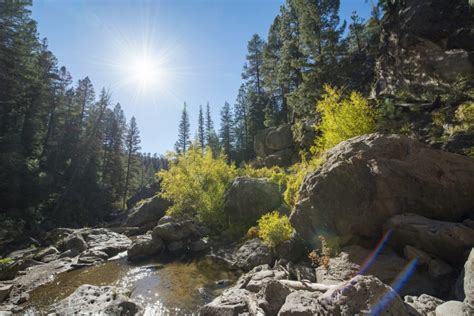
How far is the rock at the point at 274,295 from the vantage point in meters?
6.09

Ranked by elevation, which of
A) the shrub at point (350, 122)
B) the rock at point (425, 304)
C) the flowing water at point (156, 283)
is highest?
the shrub at point (350, 122)

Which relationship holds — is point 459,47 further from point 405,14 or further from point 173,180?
point 173,180

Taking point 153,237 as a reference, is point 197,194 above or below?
above

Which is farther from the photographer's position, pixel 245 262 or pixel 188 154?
pixel 188 154

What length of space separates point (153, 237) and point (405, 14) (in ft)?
65.9

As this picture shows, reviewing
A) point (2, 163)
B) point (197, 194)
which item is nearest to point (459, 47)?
point (197, 194)

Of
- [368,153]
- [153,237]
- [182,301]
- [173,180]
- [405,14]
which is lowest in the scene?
[182,301]

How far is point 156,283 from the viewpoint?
1069cm

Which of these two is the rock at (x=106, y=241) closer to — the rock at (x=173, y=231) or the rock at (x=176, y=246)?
the rock at (x=173, y=231)

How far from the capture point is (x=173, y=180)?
2109 cm

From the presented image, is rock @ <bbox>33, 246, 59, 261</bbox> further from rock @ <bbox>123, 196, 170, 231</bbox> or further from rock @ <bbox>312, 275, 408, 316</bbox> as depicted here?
rock @ <bbox>312, 275, 408, 316</bbox>

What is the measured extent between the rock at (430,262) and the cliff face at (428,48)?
8.60 m

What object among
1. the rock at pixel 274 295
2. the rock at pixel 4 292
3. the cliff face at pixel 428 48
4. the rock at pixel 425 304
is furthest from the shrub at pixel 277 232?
the rock at pixel 4 292

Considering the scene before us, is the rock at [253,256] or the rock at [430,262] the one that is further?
the rock at [253,256]
